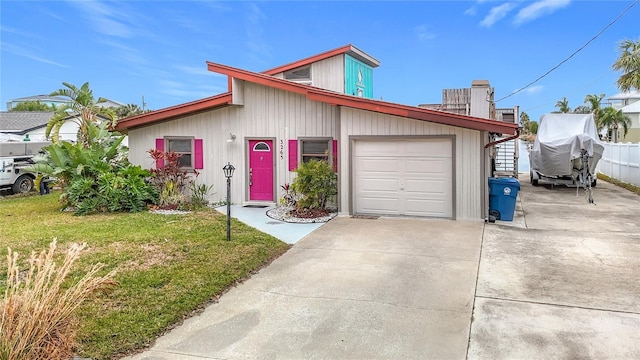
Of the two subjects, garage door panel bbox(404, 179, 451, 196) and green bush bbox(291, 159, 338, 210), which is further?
green bush bbox(291, 159, 338, 210)

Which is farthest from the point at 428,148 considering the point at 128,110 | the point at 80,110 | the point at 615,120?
the point at 128,110

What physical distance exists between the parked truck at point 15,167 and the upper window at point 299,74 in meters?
9.63

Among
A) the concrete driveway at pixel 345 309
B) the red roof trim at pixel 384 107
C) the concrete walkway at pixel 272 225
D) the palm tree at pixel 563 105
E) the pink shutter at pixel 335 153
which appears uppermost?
the palm tree at pixel 563 105

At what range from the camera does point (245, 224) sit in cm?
985

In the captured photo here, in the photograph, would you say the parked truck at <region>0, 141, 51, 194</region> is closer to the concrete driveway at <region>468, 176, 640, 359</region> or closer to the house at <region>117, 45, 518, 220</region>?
the house at <region>117, 45, 518, 220</region>

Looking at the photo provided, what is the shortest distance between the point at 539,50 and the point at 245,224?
19.8 metres

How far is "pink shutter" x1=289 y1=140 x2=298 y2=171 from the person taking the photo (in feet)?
39.9

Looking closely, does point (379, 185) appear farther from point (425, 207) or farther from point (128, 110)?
point (128, 110)

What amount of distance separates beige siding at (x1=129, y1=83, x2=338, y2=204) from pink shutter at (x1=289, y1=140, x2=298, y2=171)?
0.45 ft

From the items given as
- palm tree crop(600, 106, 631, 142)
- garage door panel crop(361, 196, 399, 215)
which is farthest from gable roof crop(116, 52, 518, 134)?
palm tree crop(600, 106, 631, 142)

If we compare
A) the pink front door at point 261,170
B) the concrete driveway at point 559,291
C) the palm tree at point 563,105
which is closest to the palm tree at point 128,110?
the pink front door at point 261,170

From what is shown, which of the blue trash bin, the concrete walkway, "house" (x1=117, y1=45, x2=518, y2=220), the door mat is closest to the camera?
the concrete walkway

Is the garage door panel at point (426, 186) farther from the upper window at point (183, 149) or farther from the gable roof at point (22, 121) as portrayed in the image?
the gable roof at point (22, 121)

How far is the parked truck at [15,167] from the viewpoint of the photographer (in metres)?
15.5
